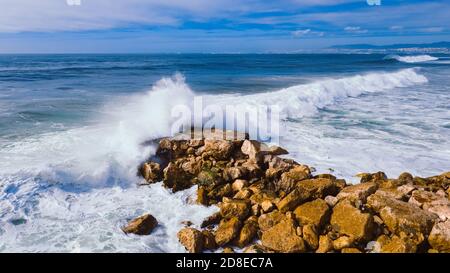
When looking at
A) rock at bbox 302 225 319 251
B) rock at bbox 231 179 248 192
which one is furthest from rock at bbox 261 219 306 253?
rock at bbox 231 179 248 192

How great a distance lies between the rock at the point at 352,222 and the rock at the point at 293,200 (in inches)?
26.1

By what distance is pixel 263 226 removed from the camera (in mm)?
6570

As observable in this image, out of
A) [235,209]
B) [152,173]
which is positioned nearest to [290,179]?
[235,209]

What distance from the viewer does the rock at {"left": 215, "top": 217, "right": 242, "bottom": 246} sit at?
629 cm

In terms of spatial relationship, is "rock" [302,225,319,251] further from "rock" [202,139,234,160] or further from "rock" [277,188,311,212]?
"rock" [202,139,234,160]

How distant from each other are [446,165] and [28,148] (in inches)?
469

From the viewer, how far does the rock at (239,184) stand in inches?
314

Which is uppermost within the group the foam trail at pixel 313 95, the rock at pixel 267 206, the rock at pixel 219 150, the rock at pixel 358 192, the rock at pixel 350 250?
the foam trail at pixel 313 95

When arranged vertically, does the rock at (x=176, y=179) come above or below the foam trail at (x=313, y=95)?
below

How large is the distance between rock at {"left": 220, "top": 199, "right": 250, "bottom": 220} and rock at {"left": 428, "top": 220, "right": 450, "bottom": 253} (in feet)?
9.97

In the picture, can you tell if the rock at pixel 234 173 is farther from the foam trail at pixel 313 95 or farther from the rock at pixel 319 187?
the foam trail at pixel 313 95

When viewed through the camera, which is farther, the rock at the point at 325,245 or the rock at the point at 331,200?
the rock at the point at 331,200

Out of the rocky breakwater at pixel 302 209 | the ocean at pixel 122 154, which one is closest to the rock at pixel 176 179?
the rocky breakwater at pixel 302 209

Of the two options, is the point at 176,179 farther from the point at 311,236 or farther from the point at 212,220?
the point at 311,236
